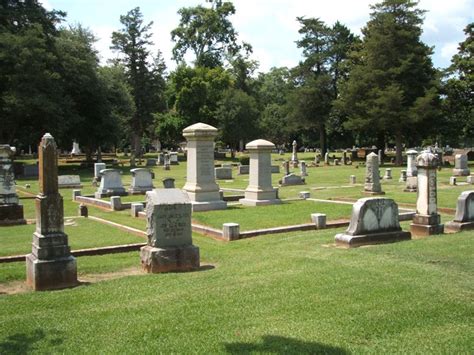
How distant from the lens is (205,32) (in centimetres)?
6862

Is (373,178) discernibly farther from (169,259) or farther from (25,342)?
(25,342)

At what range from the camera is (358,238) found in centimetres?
1091

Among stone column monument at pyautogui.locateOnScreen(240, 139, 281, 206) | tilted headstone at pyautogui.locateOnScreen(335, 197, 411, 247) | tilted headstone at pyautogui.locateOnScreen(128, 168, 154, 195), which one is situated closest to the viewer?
tilted headstone at pyautogui.locateOnScreen(335, 197, 411, 247)

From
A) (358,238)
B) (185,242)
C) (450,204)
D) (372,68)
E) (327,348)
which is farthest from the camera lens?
(372,68)

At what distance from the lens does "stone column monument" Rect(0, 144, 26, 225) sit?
1697 cm

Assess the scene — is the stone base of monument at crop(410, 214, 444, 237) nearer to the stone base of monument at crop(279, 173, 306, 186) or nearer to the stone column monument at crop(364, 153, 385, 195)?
the stone column monument at crop(364, 153, 385, 195)

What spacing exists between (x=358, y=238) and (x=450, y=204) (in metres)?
8.88

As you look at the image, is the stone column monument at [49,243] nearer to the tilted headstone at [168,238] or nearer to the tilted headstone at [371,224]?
the tilted headstone at [168,238]

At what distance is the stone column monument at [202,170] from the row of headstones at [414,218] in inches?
304

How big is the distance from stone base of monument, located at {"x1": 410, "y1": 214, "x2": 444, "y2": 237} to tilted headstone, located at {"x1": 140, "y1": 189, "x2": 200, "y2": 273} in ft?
19.8

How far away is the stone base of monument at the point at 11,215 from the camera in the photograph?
55.2 ft

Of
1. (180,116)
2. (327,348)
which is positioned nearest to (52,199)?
(327,348)

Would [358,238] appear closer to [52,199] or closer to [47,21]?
[52,199]

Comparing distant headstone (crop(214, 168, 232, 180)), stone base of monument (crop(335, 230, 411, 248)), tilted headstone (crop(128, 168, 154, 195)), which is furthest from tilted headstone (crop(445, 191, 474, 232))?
distant headstone (crop(214, 168, 232, 180))
